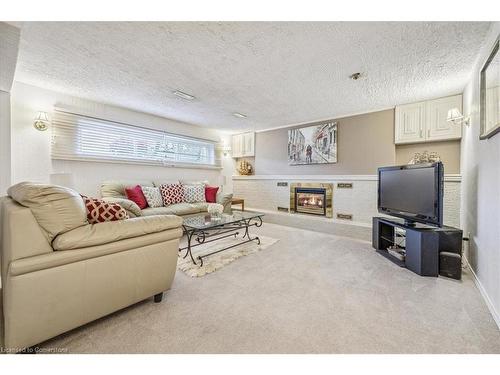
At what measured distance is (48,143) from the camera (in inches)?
121

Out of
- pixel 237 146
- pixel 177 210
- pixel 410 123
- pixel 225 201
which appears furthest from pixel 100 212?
pixel 237 146

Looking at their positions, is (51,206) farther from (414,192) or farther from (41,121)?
(414,192)

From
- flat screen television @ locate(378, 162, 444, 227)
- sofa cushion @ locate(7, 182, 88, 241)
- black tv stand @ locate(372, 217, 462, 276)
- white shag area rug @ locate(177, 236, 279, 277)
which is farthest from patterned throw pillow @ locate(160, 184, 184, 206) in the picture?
black tv stand @ locate(372, 217, 462, 276)

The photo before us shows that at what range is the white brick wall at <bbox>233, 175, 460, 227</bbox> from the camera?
119 inches

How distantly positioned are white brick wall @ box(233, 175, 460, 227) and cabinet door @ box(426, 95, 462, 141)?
2.10ft

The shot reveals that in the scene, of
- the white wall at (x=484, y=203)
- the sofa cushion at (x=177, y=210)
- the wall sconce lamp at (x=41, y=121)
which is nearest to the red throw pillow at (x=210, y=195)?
the sofa cushion at (x=177, y=210)

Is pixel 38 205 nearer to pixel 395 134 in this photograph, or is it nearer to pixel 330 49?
pixel 330 49

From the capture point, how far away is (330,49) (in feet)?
6.44

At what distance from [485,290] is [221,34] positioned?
308cm

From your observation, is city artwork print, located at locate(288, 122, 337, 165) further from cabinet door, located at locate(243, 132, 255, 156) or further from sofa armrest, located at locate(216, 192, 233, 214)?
sofa armrest, located at locate(216, 192, 233, 214)

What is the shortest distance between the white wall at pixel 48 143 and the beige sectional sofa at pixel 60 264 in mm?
2434

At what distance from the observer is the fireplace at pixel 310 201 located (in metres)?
4.30
